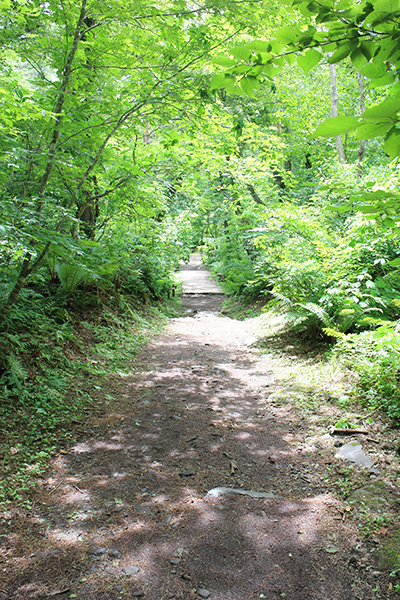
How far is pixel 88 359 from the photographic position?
5.05 m

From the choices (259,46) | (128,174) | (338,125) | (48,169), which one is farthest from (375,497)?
(128,174)

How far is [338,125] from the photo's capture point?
36.7 inches

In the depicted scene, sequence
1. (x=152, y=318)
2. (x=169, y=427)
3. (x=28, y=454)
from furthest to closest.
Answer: (x=152, y=318)
(x=169, y=427)
(x=28, y=454)

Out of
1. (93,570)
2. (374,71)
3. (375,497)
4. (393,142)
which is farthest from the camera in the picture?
(375,497)

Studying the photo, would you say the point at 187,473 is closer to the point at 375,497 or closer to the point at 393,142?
the point at 375,497

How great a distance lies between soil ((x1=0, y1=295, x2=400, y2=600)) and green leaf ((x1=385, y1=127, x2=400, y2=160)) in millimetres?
2202

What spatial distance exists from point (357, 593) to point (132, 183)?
5180mm

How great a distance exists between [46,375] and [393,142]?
4101mm

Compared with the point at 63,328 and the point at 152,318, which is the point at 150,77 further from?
the point at 152,318

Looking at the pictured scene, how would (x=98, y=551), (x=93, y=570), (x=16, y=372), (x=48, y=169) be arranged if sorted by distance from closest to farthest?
(x=93, y=570) → (x=98, y=551) → (x=16, y=372) → (x=48, y=169)

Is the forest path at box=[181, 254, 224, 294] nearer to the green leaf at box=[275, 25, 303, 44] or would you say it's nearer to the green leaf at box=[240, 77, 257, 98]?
the green leaf at box=[240, 77, 257, 98]

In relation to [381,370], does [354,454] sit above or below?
below

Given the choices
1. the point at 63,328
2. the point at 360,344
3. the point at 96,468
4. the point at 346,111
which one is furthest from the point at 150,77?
the point at 346,111

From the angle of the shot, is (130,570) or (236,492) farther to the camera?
(236,492)
